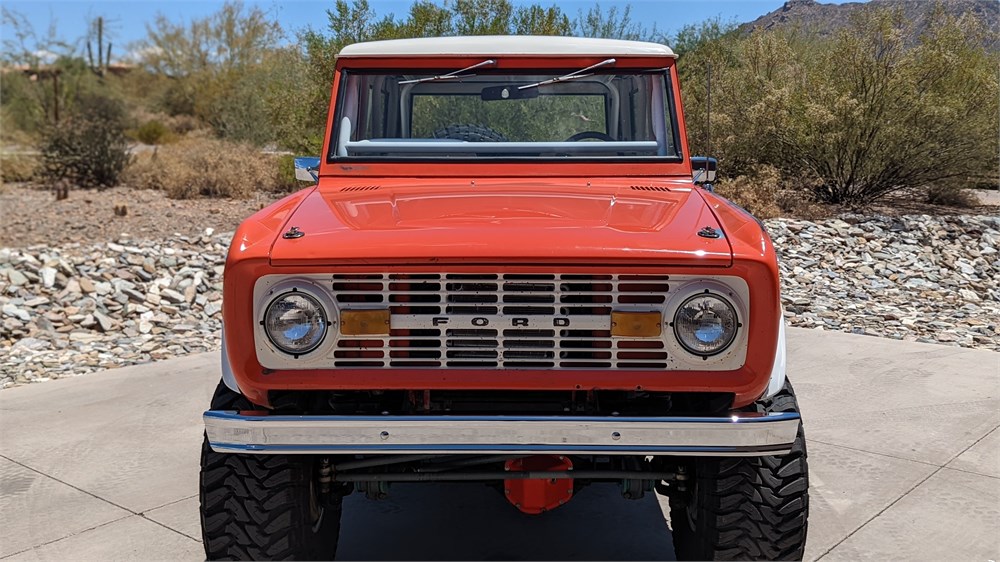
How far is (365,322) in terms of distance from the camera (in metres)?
2.34

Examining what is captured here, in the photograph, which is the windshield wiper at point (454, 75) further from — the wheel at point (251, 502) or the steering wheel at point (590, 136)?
the wheel at point (251, 502)

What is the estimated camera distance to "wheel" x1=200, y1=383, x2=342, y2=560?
2555mm

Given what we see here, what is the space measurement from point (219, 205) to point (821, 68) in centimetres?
834

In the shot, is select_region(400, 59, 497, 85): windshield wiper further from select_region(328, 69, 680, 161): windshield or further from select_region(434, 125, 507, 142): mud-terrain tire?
select_region(434, 125, 507, 142): mud-terrain tire

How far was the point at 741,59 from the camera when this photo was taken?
1208cm

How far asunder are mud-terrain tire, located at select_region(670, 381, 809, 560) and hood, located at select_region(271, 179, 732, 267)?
0.57 meters

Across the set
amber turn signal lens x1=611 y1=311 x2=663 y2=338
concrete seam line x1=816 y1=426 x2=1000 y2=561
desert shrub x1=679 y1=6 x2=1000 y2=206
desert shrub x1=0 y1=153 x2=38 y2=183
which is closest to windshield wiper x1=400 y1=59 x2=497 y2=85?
amber turn signal lens x1=611 y1=311 x2=663 y2=338

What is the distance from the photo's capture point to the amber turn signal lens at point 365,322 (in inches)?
92.1

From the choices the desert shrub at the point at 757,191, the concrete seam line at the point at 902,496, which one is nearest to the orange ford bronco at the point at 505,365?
the concrete seam line at the point at 902,496

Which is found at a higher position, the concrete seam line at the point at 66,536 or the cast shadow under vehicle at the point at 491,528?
the cast shadow under vehicle at the point at 491,528

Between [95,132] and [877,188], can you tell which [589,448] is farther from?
[95,132]

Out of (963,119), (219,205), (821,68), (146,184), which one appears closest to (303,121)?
(219,205)

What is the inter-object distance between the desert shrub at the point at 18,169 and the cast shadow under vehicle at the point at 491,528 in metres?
14.3

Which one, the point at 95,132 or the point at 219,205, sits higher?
the point at 95,132
